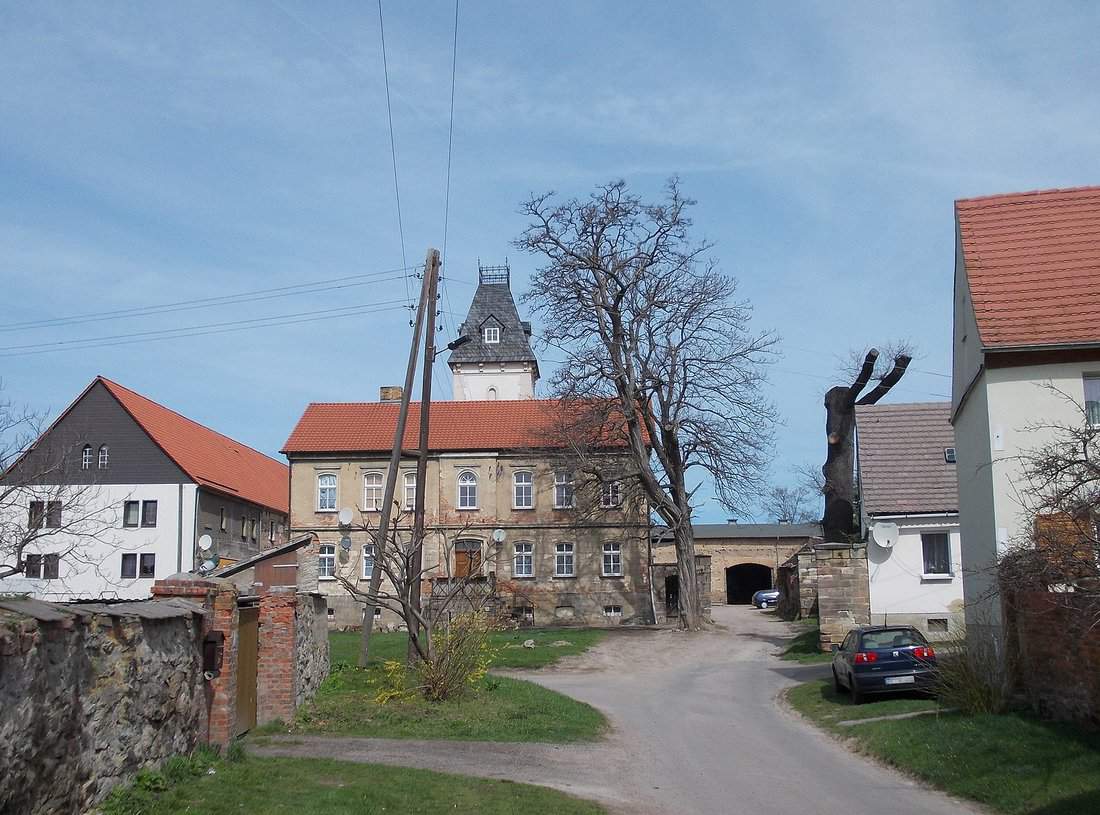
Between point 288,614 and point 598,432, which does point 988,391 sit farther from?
point 598,432

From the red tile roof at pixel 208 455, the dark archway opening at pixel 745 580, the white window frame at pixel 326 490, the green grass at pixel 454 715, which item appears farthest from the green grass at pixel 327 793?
the dark archway opening at pixel 745 580

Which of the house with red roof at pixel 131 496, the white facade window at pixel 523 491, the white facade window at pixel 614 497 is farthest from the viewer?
the house with red roof at pixel 131 496

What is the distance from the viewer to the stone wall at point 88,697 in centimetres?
715

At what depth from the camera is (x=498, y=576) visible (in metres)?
45.8

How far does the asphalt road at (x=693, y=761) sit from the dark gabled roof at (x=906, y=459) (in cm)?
853

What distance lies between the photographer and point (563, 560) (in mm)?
46156

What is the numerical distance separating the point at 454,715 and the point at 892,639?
26.6 ft

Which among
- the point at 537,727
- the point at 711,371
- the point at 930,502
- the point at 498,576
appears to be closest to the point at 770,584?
the point at 498,576

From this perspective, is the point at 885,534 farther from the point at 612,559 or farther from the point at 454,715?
the point at 612,559

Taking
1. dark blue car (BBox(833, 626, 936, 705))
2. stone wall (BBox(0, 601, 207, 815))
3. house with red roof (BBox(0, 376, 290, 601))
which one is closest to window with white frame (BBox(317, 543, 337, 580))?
house with red roof (BBox(0, 376, 290, 601))

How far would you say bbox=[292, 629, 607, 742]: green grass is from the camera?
51.8 ft

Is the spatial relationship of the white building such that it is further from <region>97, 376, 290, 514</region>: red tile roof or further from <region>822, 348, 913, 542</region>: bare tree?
<region>97, 376, 290, 514</region>: red tile roof

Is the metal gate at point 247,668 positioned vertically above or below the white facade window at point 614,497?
below

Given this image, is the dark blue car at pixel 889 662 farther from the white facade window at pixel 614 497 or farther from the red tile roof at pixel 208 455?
the red tile roof at pixel 208 455
